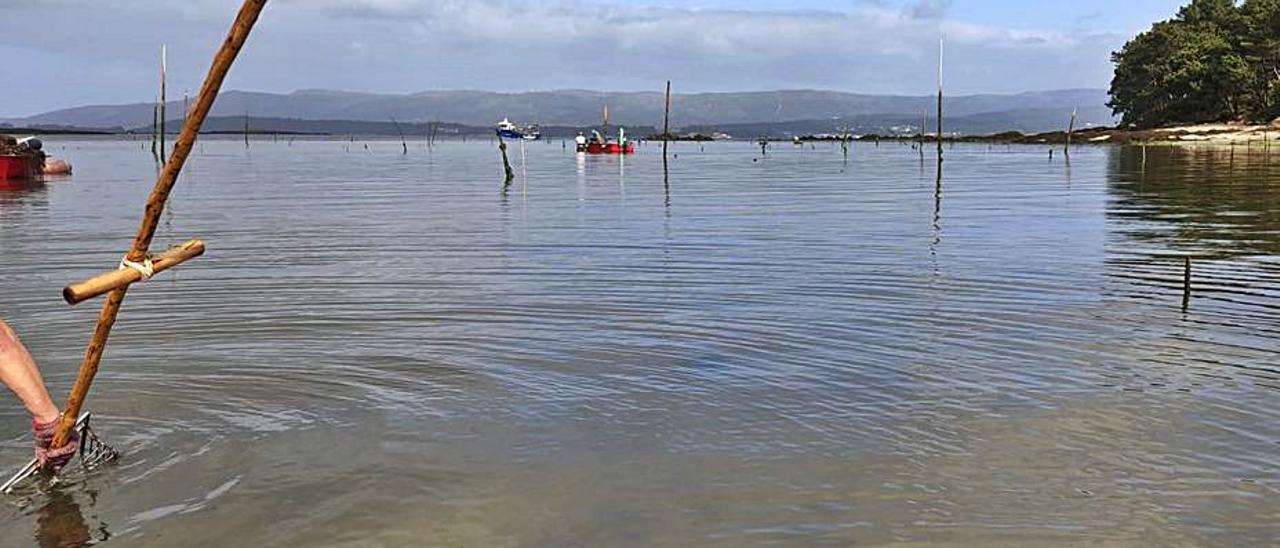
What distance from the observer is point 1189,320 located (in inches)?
528

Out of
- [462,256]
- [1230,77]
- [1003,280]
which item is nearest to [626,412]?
[1003,280]

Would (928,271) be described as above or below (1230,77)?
below

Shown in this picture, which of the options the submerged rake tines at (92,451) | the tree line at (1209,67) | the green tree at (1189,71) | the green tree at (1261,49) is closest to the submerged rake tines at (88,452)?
the submerged rake tines at (92,451)

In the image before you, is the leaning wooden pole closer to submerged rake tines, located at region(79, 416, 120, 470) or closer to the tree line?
submerged rake tines, located at region(79, 416, 120, 470)

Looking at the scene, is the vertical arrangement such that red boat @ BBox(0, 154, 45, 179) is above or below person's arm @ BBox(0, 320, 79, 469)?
above

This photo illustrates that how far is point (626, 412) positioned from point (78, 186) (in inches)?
1998

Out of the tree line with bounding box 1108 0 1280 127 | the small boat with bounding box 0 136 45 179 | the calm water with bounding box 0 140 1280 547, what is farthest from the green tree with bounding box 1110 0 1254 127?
the small boat with bounding box 0 136 45 179

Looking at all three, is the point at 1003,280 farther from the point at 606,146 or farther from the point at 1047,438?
the point at 606,146

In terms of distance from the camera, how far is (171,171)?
688 centimetres

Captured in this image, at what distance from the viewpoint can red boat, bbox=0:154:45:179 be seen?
51.3 metres

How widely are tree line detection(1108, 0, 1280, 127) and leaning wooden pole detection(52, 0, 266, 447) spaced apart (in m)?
116

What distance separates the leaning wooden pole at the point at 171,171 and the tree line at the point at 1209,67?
115666 millimetres

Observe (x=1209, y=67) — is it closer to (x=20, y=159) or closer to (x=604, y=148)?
(x=604, y=148)

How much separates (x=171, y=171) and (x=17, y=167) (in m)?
53.0
